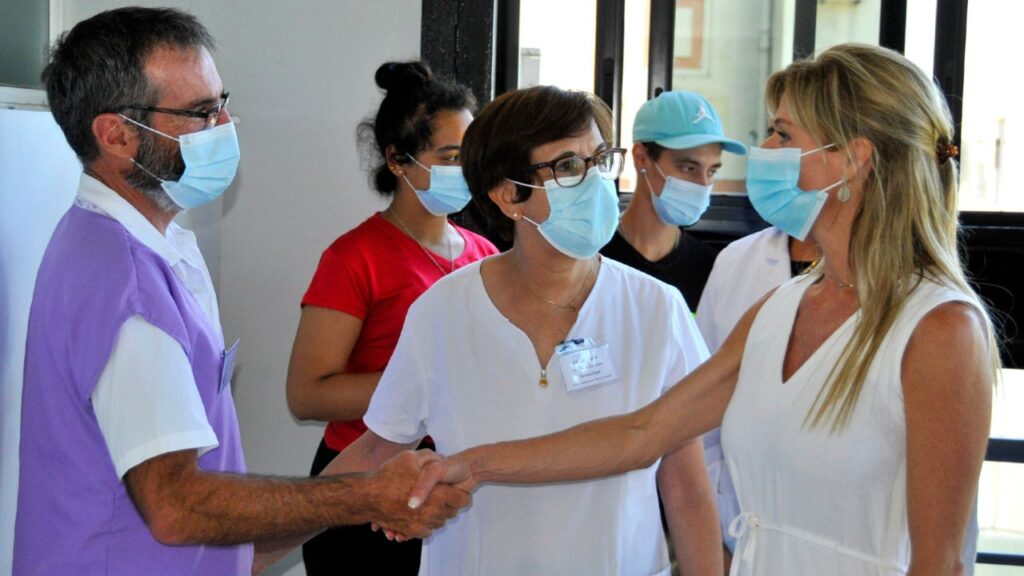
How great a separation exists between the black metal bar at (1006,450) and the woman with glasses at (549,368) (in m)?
1.74

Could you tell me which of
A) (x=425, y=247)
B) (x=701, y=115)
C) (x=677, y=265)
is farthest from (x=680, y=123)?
(x=425, y=247)

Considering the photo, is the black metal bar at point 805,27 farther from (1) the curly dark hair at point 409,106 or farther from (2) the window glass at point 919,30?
(1) the curly dark hair at point 409,106

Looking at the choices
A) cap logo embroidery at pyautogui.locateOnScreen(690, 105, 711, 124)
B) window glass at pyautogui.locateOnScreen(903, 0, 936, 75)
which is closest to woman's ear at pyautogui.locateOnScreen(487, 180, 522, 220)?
cap logo embroidery at pyautogui.locateOnScreen(690, 105, 711, 124)

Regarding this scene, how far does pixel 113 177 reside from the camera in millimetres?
1697

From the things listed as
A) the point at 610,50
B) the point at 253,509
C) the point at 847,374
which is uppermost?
the point at 610,50

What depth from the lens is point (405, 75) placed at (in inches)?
106

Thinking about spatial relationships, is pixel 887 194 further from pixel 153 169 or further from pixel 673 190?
pixel 673 190

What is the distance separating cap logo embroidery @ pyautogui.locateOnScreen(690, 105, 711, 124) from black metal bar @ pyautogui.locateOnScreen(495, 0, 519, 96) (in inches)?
31.2

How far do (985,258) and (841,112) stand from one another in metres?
2.02

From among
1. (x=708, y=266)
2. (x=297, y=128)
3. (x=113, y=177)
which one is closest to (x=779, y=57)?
(x=708, y=266)

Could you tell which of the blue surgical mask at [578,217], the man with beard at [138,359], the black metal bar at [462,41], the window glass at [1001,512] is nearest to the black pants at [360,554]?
the man with beard at [138,359]

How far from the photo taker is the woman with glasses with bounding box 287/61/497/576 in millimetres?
2395

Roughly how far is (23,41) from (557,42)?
184 centimetres

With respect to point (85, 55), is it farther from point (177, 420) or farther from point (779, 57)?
point (779, 57)
